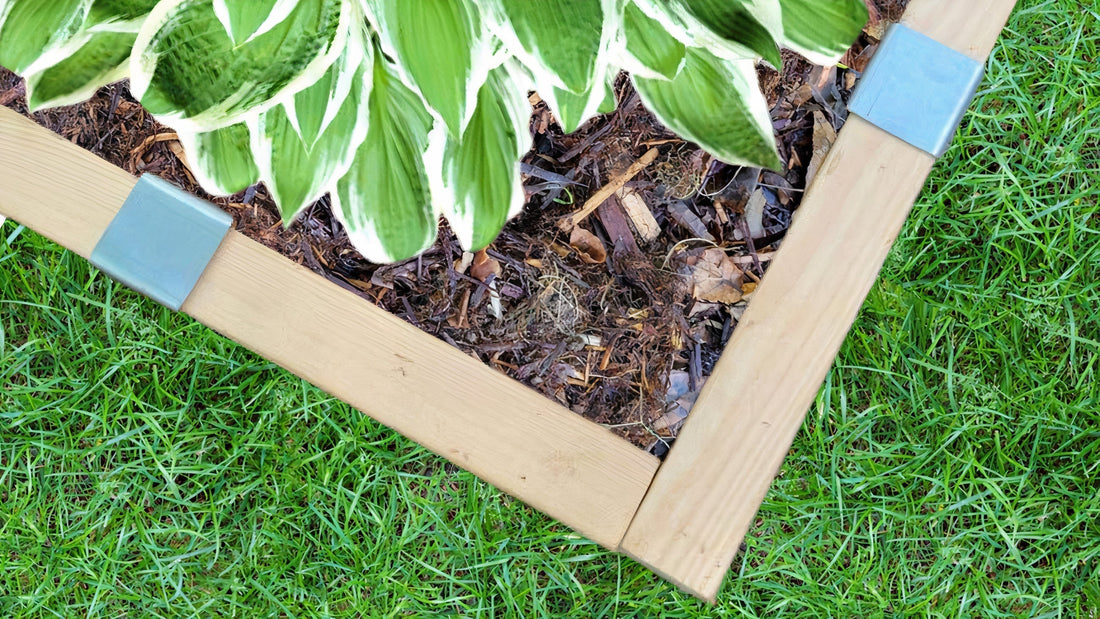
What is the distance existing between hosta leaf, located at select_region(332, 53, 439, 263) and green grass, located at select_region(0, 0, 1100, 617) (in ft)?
1.86

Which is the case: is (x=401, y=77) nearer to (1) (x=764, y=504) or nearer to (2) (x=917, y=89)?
(2) (x=917, y=89)

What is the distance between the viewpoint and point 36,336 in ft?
4.04

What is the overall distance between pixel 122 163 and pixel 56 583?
31.1 inches

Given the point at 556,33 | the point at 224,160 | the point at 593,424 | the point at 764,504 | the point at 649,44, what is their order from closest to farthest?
the point at 556,33
the point at 649,44
the point at 224,160
the point at 593,424
the point at 764,504

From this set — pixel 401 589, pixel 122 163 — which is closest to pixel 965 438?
pixel 401 589

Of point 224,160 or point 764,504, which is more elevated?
point 224,160

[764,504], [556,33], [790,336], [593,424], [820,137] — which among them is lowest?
[764,504]

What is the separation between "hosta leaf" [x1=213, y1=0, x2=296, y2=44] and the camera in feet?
1.64

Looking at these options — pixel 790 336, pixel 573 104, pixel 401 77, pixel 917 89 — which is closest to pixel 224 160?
pixel 401 77

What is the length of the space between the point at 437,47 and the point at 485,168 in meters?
0.18

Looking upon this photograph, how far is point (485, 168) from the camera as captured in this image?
0.68 meters

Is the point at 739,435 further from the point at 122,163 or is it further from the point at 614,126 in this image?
the point at 122,163

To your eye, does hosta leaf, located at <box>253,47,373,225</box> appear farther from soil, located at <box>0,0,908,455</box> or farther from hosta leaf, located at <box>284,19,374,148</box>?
soil, located at <box>0,0,908,455</box>

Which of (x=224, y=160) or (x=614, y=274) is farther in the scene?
(x=614, y=274)
